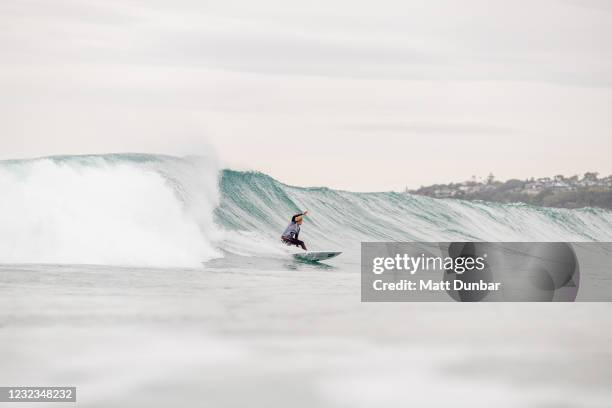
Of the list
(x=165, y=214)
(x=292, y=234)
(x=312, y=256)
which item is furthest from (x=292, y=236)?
(x=165, y=214)

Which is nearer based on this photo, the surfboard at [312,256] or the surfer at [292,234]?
the surfer at [292,234]

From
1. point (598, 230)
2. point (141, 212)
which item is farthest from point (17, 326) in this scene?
point (598, 230)

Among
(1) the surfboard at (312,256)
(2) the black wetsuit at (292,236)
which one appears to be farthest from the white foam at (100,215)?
(1) the surfboard at (312,256)

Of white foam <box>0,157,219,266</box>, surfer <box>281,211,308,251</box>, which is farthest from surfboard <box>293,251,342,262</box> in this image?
white foam <box>0,157,219,266</box>

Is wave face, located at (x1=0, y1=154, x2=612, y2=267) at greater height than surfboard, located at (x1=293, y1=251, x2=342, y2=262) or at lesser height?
greater

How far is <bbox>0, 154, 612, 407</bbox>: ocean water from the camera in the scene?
686 cm

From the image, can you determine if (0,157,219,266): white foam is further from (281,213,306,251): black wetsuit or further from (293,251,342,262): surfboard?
(293,251,342,262): surfboard

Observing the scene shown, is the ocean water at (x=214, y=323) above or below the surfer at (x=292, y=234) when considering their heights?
below

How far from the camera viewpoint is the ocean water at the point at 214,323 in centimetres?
686

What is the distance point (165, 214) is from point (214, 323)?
34.7 ft

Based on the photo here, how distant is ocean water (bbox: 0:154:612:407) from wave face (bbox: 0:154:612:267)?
6cm

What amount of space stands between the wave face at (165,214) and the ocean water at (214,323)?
6 cm

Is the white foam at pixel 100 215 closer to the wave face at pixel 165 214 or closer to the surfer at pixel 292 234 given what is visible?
the wave face at pixel 165 214

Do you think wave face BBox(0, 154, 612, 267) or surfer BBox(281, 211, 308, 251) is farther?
surfer BBox(281, 211, 308, 251)
